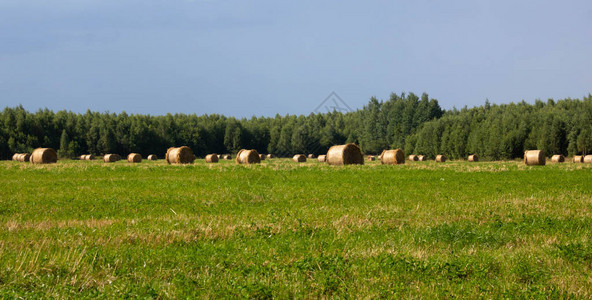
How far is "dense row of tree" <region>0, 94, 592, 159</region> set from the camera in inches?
3497

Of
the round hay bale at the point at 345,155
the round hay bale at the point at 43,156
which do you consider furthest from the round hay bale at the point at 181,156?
the round hay bale at the point at 345,155

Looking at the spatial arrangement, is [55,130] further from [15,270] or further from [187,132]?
[15,270]

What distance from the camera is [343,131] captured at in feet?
490

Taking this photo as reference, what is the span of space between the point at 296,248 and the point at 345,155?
31.0 metres

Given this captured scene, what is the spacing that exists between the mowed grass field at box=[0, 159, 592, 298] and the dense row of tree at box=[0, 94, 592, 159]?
267 ft

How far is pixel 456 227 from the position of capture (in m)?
9.88

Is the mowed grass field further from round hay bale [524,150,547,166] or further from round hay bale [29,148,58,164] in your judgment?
round hay bale [29,148,58,164]

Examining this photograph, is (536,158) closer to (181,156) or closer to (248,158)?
(248,158)

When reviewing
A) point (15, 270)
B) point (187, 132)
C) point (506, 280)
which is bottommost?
point (506, 280)

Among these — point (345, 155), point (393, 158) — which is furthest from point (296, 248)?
point (393, 158)

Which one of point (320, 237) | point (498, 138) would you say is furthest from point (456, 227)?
point (498, 138)

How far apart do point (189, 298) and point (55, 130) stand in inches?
4739

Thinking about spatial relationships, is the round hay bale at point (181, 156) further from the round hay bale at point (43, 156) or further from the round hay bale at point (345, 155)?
the round hay bale at point (345, 155)

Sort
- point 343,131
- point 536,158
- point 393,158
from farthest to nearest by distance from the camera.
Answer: point 343,131
point 393,158
point 536,158
